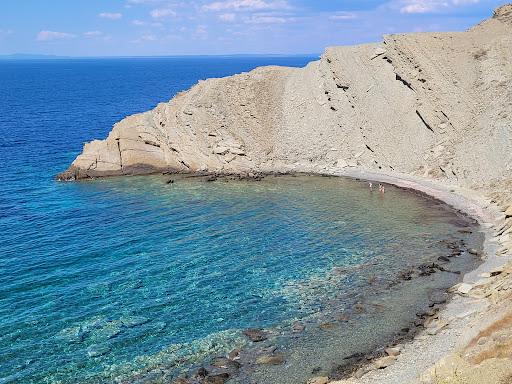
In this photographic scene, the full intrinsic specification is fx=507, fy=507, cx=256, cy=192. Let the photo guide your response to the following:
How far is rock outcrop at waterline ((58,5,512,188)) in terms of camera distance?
70.3m

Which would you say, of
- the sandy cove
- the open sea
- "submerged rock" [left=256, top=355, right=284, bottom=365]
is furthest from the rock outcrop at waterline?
"submerged rock" [left=256, top=355, right=284, bottom=365]

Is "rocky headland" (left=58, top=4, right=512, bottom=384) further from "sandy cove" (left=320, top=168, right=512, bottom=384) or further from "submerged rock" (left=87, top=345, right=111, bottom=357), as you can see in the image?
"submerged rock" (left=87, top=345, right=111, bottom=357)

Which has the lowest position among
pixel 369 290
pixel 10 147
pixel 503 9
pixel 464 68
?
pixel 369 290

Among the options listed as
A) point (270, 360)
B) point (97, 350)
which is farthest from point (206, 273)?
point (270, 360)

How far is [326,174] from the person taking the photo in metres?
72.6

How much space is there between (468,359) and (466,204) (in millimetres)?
36305

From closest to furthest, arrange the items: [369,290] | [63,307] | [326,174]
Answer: [63,307]
[369,290]
[326,174]

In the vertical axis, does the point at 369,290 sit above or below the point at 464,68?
below

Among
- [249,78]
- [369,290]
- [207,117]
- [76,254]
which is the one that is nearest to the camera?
[369,290]

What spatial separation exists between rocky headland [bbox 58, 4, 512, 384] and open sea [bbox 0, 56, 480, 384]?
529cm

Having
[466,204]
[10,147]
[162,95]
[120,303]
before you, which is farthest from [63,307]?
[162,95]

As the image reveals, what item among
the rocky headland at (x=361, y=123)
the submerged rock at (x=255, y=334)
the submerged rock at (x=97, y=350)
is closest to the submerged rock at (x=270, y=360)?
the submerged rock at (x=255, y=334)

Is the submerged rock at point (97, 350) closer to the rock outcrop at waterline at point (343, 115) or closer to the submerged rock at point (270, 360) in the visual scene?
the submerged rock at point (270, 360)

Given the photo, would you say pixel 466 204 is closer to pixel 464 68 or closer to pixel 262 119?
pixel 464 68
